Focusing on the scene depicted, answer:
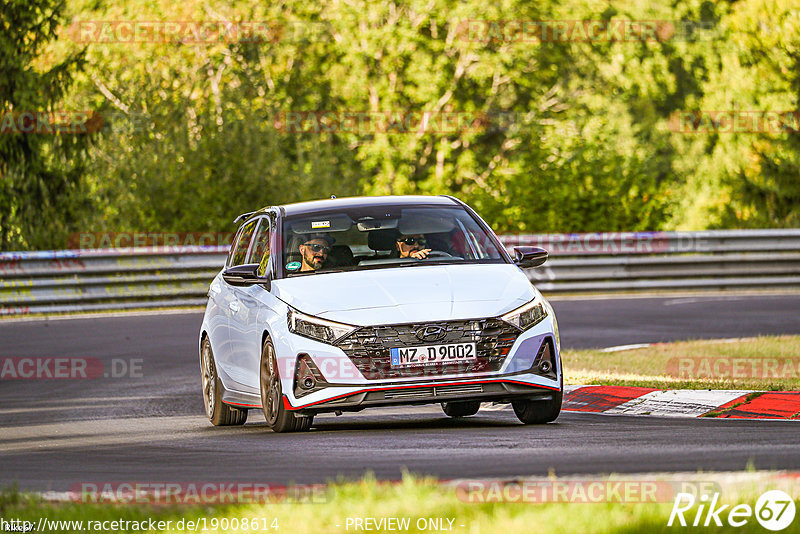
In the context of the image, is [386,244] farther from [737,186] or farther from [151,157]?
[737,186]

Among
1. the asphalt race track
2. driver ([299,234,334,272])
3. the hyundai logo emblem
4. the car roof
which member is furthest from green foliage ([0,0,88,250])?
the hyundai logo emblem

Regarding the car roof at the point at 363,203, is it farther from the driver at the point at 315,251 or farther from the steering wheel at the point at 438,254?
the steering wheel at the point at 438,254

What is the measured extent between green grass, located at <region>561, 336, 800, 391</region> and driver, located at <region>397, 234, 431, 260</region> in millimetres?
2651

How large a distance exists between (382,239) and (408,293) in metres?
1.19

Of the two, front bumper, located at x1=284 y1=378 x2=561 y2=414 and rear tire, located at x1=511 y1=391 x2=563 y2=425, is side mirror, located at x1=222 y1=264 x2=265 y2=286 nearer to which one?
front bumper, located at x1=284 y1=378 x2=561 y2=414

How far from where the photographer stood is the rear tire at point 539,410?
1039cm

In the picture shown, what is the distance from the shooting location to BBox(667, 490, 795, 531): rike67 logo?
5562mm

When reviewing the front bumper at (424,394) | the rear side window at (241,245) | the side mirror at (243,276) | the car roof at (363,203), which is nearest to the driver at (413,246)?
the car roof at (363,203)

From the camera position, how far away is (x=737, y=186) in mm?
40094

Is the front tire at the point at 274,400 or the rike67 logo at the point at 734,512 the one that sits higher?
the rike67 logo at the point at 734,512

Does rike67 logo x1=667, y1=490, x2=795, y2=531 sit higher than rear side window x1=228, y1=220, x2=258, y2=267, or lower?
higher

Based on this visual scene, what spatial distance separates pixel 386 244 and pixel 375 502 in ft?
16.4

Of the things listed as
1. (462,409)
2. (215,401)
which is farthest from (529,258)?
(215,401)

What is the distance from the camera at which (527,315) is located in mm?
10109
